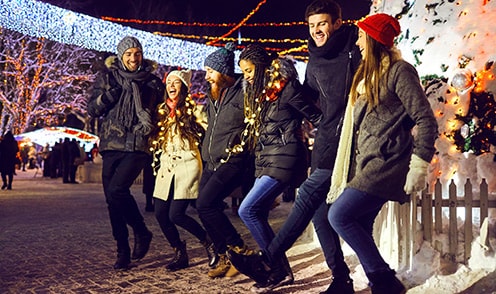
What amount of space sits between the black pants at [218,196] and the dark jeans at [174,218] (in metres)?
0.46

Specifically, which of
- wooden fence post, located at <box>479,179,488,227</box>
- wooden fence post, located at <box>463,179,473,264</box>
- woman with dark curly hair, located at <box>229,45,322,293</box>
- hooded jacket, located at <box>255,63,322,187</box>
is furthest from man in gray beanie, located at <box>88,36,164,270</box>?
wooden fence post, located at <box>479,179,488,227</box>

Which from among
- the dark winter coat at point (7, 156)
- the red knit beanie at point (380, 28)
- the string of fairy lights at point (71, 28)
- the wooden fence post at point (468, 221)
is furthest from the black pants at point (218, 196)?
the dark winter coat at point (7, 156)

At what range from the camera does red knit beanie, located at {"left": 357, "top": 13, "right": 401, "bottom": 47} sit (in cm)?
369

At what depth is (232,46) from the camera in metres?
5.48

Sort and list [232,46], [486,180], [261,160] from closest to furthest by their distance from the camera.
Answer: [261,160] < [232,46] < [486,180]

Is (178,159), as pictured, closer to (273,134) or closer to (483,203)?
(273,134)

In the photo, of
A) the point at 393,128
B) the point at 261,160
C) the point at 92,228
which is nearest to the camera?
the point at 393,128

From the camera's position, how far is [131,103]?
Answer: 18.4 feet

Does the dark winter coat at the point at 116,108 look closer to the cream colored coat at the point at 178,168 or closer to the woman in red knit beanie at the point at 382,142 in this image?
the cream colored coat at the point at 178,168

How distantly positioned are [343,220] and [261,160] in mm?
1220

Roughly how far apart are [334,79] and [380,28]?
0.68m

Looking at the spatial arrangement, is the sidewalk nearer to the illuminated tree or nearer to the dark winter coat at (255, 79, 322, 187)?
the dark winter coat at (255, 79, 322, 187)

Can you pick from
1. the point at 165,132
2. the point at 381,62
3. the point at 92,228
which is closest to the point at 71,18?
the point at 92,228

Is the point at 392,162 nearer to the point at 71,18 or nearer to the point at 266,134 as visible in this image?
the point at 266,134
